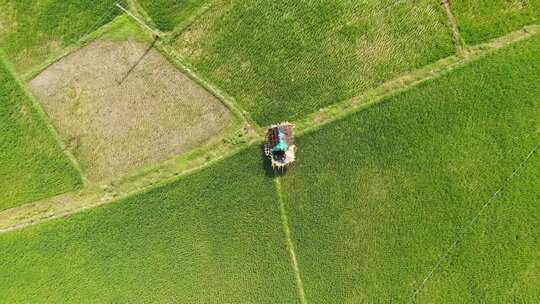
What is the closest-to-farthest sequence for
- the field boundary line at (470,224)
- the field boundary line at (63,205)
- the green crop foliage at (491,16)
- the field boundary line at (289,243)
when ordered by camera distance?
the green crop foliage at (491,16), the field boundary line at (470,224), the field boundary line at (289,243), the field boundary line at (63,205)

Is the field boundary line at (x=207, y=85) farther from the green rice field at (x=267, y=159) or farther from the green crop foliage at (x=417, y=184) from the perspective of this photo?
the green crop foliage at (x=417, y=184)

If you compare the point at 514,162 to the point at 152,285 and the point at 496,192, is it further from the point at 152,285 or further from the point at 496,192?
the point at 152,285

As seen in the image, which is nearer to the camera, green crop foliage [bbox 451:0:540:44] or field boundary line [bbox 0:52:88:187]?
green crop foliage [bbox 451:0:540:44]

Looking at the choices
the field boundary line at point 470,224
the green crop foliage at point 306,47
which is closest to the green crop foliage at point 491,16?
the green crop foliage at point 306,47

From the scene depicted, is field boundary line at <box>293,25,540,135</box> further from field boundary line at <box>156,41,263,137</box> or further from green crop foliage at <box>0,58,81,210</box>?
green crop foliage at <box>0,58,81,210</box>

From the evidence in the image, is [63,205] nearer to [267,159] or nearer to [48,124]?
[48,124]

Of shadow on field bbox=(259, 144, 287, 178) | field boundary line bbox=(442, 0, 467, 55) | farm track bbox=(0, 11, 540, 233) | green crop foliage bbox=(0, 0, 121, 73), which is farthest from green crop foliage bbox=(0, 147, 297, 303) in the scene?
field boundary line bbox=(442, 0, 467, 55)
